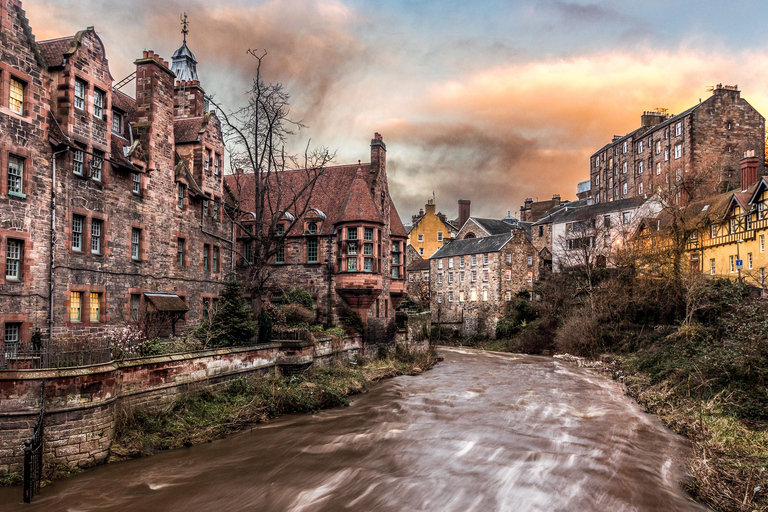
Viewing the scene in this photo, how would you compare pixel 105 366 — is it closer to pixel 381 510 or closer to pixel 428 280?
pixel 381 510

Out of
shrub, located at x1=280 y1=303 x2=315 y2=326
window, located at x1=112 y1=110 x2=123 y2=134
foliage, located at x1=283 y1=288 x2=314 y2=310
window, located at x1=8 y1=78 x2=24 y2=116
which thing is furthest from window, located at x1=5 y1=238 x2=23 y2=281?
foliage, located at x1=283 y1=288 x2=314 y2=310

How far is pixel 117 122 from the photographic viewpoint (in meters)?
23.3

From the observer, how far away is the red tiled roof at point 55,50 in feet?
62.2

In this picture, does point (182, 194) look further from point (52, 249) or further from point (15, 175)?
point (15, 175)

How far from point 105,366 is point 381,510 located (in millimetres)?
7212

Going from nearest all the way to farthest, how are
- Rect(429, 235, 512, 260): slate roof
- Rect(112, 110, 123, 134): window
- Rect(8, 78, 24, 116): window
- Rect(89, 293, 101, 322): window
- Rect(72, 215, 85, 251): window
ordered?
1. Rect(8, 78, 24, 116): window
2. Rect(72, 215, 85, 251): window
3. Rect(89, 293, 101, 322): window
4. Rect(112, 110, 123, 134): window
5. Rect(429, 235, 512, 260): slate roof

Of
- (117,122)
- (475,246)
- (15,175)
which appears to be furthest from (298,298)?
(475,246)

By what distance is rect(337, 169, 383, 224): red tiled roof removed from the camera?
30891 millimetres

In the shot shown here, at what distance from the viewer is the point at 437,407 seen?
2139 centimetres

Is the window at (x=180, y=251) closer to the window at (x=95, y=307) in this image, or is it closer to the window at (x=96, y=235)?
the window at (x=96, y=235)

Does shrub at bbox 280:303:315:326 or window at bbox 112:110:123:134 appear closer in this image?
A: window at bbox 112:110:123:134

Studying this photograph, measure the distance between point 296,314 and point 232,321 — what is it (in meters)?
7.68

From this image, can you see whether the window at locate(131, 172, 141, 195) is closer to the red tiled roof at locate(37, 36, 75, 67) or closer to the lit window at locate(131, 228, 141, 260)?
the lit window at locate(131, 228, 141, 260)

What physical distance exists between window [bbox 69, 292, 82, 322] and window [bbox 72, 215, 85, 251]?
1625 millimetres
